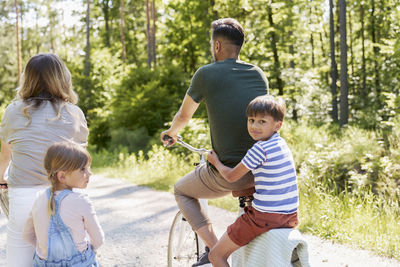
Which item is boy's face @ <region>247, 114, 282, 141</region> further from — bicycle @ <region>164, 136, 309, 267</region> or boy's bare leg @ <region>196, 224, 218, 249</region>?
boy's bare leg @ <region>196, 224, 218, 249</region>

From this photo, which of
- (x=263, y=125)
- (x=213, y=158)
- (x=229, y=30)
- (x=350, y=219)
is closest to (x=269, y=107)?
(x=263, y=125)

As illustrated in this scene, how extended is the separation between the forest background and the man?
271cm

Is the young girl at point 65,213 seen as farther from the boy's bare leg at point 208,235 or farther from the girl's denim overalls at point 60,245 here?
the boy's bare leg at point 208,235

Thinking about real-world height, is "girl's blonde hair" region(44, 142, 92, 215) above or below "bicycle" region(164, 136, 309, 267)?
above

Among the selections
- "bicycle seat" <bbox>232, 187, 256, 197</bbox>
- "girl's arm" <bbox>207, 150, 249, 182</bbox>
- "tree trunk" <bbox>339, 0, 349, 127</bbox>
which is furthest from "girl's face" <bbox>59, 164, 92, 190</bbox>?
"tree trunk" <bbox>339, 0, 349, 127</bbox>

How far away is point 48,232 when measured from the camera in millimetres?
2352

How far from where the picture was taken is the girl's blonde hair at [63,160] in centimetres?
229

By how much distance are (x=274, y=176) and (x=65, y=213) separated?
1.23 m

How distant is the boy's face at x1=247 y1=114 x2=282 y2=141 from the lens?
263 cm

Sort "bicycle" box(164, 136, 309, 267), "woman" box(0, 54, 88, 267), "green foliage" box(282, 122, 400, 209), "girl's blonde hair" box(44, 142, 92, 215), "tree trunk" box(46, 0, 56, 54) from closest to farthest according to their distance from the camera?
"girl's blonde hair" box(44, 142, 92, 215) → "bicycle" box(164, 136, 309, 267) → "woman" box(0, 54, 88, 267) → "green foliage" box(282, 122, 400, 209) → "tree trunk" box(46, 0, 56, 54)

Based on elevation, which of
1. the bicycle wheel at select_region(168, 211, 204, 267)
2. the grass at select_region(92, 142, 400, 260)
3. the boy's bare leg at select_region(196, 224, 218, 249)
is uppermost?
the boy's bare leg at select_region(196, 224, 218, 249)

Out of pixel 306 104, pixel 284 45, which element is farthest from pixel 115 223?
pixel 306 104

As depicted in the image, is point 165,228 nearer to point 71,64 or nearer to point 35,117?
point 35,117

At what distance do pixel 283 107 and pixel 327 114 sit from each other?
23.4 m
